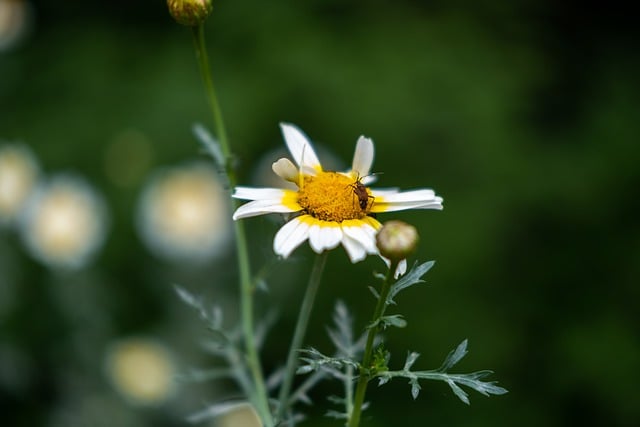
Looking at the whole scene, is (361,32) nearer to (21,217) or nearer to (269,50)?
(269,50)

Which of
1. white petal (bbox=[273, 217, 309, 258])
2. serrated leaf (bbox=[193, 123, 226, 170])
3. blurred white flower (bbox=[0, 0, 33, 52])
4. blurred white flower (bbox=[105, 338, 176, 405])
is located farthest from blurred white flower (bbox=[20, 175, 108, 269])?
white petal (bbox=[273, 217, 309, 258])

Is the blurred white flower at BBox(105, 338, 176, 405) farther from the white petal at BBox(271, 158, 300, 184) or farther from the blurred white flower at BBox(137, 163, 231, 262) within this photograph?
the white petal at BBox(271, 158, 300, 184)

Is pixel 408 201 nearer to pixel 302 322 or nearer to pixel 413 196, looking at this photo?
pixel 413 196

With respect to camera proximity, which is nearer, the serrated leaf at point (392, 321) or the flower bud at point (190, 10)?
the serrated leaf at point (392, 321)

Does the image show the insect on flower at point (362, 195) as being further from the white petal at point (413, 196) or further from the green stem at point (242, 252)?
the green stem at point (242, 252)

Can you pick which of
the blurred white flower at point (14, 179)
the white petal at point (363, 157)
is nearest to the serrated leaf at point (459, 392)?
the white petal at point (363, 157)

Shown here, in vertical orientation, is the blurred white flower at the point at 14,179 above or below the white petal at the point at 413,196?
below

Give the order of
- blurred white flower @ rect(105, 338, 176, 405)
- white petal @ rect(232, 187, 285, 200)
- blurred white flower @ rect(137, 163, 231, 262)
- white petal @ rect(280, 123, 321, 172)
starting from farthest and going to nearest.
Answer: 1. blurred white flower @ rect(137, 163, 231, 262)
2. blurred white flower @ rect(105, 338, 176, 405)
3. white petal @ rect(280, 123, 321, 172)
4. white petal @ rect(232, 187, 285, 200)
